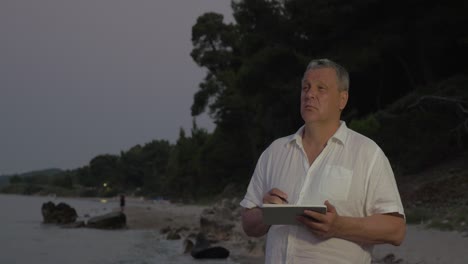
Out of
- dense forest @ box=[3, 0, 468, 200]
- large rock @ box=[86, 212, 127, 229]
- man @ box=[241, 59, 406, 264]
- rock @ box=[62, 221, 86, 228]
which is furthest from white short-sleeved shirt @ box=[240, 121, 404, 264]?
rock @ box=[62, 221, 86, 228]

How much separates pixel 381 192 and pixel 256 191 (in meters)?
0.52

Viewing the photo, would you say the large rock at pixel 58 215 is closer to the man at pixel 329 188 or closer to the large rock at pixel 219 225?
the large rock at pixel 219 225

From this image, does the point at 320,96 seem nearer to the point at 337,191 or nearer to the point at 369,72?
the point at 337,191

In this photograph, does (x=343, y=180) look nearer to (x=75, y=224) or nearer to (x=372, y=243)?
(x=372, y=243)

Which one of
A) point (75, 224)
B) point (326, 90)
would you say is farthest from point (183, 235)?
point (326, 90)

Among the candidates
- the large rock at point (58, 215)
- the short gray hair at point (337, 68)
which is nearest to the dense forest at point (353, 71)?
the large rock at point (58, 215)

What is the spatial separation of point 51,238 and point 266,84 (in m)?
11.7

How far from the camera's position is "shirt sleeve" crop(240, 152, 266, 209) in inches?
94.5

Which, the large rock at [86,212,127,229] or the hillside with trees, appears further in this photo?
the large rock at [86,212,127,229]

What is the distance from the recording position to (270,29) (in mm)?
28469

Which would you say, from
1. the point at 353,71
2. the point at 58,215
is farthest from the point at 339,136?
the point at 58,215

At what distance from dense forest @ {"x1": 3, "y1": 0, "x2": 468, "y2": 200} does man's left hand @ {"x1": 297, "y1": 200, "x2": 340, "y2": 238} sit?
15782mm

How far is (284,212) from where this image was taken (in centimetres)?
206

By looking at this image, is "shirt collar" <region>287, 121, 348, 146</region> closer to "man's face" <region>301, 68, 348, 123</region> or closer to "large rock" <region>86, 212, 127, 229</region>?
"man's face" <region>301, 68, 348, 123</region>
